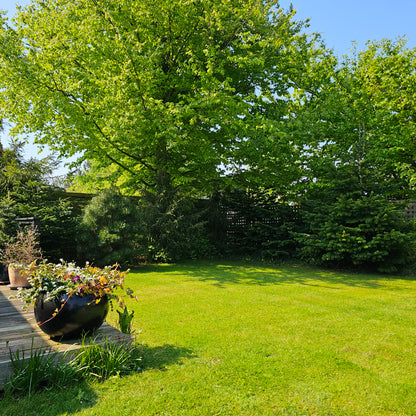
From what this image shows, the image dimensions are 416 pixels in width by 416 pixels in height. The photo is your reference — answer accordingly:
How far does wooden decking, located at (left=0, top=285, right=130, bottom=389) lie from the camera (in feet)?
→ 9.32

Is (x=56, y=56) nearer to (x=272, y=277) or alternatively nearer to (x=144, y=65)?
(x=144, y=65)

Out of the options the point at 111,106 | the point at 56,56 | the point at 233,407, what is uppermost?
the point at 56,56

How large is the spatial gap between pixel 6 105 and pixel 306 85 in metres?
12.3

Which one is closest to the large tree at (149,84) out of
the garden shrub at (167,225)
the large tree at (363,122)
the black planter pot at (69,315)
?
the garden shrub at (167,225)

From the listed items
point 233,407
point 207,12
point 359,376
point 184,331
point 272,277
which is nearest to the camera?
point 233,407

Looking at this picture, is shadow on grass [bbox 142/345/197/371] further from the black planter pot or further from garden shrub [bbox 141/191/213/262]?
garden shrub [bbox 141/191/213/262]

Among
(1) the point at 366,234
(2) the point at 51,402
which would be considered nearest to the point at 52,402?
(2) the point at 51,402

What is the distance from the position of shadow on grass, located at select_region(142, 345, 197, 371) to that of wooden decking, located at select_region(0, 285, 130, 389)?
301mm

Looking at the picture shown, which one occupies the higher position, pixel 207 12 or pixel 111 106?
pixel 207 12

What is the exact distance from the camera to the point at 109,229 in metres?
9.17

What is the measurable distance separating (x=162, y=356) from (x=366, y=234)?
25.6 ft

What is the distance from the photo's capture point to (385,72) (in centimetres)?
1631

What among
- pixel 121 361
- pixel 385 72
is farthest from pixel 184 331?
pixel 385 72

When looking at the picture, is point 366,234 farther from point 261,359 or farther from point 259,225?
point 261,359
